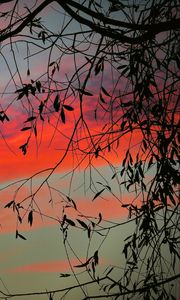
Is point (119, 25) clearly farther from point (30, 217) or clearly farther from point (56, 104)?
point (30, 217)

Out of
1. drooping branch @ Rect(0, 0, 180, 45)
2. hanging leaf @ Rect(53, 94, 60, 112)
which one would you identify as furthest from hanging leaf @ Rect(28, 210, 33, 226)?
drooping branch @ Rect(0, 0, 180, 45)

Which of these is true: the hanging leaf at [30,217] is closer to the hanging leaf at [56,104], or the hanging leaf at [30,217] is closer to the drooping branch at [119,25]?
the hanging leaf at [56,104]

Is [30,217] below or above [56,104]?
below

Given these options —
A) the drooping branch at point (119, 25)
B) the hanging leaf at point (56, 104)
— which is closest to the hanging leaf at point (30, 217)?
the hanging leaf at point (56, 104)

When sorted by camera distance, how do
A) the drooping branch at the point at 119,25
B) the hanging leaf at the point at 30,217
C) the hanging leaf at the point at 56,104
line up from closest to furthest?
the drooping branch at the point at 119,25
the hanging leaf at the point at 56,104
the hanging leaf at the point at 30,217

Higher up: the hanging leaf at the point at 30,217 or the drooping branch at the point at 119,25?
the drooping branch at the point at 119,25

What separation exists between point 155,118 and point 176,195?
0.44 m

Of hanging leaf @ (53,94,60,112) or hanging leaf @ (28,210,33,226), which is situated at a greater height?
hanging leaf @ (53,94,60,112)

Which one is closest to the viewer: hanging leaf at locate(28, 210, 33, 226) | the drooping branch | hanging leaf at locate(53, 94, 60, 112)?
the drooping branch

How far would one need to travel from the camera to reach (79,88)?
2.65 metres

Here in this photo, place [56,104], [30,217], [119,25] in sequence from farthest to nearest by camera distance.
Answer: [30,217]
[56,104]
[119,25]

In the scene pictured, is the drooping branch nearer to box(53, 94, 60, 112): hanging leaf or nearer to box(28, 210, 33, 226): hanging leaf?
box(53, 94, 60, 112): hanging leaf

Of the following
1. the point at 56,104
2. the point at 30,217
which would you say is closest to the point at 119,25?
the point at 56,104

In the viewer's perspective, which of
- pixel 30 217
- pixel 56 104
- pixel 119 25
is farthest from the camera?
pixel 30 217
